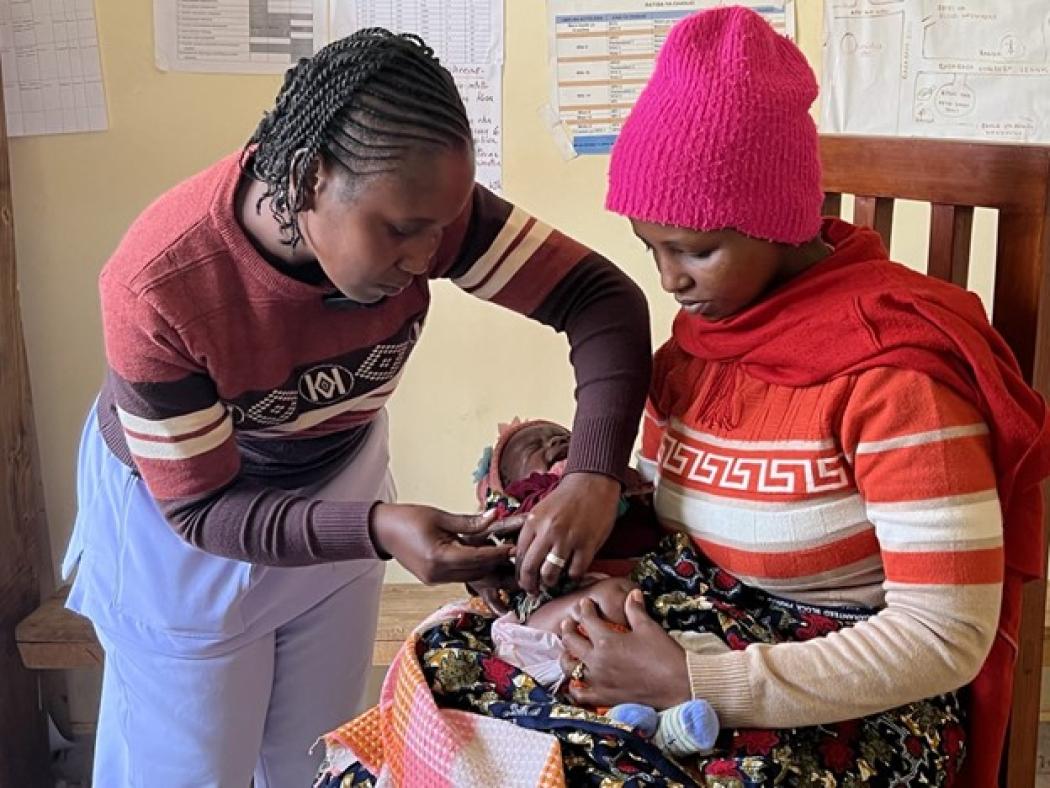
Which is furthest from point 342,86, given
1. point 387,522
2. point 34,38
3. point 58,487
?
point 58,487

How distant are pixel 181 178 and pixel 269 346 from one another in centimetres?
116

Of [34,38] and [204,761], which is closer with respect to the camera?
[204,761]

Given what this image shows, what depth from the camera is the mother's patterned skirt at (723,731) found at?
997mm

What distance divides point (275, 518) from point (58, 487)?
4.62 feet

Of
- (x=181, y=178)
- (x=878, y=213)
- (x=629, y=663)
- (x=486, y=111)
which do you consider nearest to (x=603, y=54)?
(x=486, y=111)

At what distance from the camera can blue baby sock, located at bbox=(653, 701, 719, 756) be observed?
1.00 meters

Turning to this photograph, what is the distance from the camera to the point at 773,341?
111cm

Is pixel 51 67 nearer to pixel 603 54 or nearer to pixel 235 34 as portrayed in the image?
pixel 235 34

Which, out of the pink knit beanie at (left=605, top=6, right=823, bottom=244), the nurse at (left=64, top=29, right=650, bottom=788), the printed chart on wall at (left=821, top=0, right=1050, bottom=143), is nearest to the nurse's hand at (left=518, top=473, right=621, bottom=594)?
the nurse at (left=64, top=29, right=650, bottom=788)

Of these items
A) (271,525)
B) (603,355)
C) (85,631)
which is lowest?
(85,631)

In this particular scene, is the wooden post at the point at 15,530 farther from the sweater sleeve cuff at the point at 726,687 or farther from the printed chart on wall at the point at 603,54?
the sweater sleeve cuff at the point at 726,687

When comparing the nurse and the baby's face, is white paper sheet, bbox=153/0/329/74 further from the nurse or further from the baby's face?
the baby's face

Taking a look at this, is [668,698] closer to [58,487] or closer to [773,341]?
[773,341]

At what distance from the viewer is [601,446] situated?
1227mm
